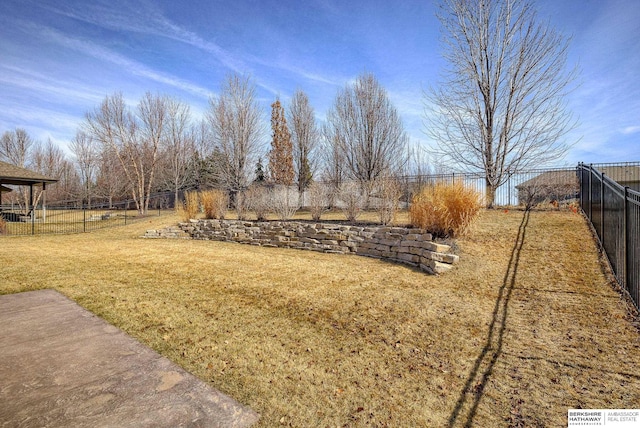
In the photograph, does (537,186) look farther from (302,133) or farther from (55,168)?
(55,168)

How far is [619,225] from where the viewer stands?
14.1ft

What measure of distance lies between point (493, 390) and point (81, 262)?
7847 millimetres

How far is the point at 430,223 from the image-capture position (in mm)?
6688

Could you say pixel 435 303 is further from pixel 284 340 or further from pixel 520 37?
pixel 520 37

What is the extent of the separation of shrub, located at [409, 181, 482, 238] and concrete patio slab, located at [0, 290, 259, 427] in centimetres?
567

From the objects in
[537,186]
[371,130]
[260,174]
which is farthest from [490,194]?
[260,174]

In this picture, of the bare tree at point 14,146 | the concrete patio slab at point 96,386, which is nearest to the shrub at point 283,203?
the concrete patio slab at point 96,386

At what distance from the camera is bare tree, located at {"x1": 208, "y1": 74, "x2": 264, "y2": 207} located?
15539 mm

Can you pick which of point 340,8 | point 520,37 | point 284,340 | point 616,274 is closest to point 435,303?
point 284,340

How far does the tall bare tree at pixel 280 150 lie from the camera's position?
20797mm

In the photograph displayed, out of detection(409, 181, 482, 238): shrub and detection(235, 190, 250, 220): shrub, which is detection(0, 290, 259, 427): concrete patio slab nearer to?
detection(409, 181, 482, 238): shrub

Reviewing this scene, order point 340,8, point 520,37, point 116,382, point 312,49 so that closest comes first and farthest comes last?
point 116,382
point 340,8
point 312,49
point 520,37

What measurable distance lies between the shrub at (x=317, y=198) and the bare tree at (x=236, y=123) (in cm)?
663

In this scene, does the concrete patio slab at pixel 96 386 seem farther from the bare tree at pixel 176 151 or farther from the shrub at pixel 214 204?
the bare tree at pixel 176 151
